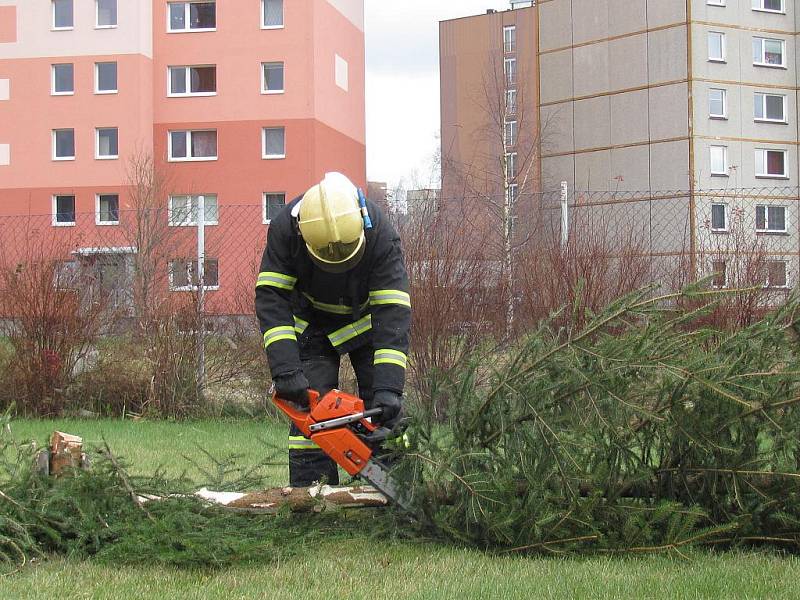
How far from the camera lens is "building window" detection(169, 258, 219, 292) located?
9.77m

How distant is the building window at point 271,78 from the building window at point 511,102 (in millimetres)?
8474

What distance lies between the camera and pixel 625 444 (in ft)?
14.0

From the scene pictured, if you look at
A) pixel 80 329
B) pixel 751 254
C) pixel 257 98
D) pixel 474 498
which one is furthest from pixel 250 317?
pixel 257 98

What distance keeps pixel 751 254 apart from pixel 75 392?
7012 mm

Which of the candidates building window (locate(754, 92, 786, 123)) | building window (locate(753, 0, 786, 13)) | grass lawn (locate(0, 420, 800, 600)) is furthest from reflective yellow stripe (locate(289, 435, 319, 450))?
building window (locate(753, 0, 786, 13))

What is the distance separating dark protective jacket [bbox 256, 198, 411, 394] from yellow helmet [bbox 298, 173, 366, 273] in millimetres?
181

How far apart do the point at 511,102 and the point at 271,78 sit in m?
9.30

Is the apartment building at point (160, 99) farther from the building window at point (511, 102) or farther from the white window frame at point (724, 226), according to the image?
the white window frame at point (724, 226)

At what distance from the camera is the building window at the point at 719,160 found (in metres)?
36.0

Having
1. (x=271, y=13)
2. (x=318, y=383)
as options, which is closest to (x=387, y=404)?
(x=318, y=383)

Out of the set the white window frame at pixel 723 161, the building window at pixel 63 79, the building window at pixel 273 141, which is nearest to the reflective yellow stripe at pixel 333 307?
the building window at pixel 273 141

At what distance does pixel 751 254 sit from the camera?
8.99 metres

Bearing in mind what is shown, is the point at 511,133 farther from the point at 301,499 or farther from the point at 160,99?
the point at 301,499

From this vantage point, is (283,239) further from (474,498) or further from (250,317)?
(250,317)
